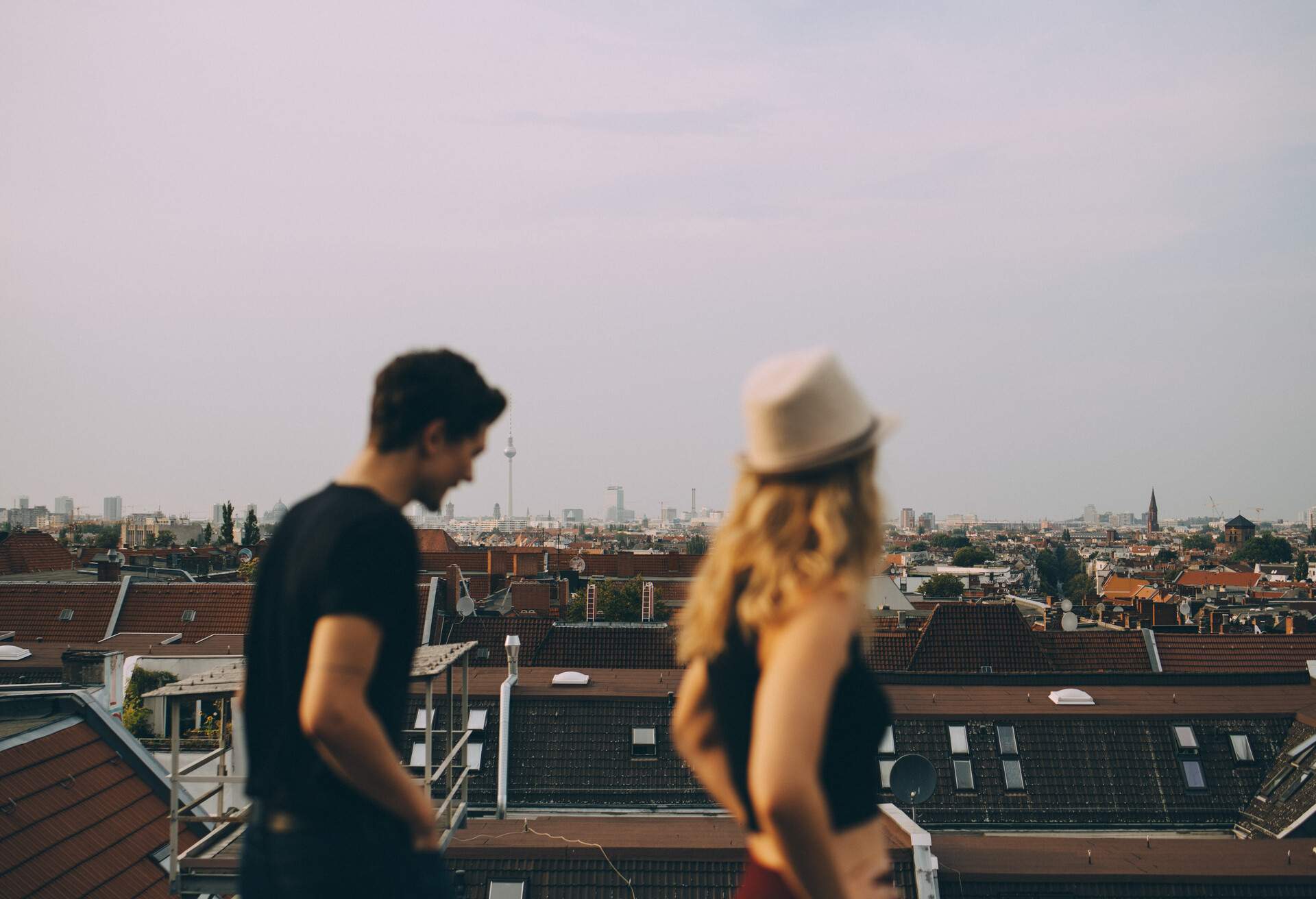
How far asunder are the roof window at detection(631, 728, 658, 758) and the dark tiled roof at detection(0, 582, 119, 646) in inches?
856

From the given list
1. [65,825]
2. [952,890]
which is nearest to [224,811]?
[65,825]

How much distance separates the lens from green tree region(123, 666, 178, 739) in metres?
21.6

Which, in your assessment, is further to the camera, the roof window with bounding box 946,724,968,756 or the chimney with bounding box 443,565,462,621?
the chimney with bounding box 443,565,462,621

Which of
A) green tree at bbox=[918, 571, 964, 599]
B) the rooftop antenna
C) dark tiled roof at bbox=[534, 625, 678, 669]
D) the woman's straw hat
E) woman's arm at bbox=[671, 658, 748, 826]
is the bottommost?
green tree at bbox=[918, 571, 964, 599]

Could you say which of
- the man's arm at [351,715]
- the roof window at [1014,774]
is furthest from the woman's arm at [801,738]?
the roof window at [1014,774]

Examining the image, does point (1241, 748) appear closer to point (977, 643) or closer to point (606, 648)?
point (977, 643)

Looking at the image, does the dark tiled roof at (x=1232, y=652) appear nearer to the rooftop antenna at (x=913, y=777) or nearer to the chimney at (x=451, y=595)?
the rooftop antenna at (x=913, y=777)

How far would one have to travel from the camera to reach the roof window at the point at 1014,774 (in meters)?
18.8

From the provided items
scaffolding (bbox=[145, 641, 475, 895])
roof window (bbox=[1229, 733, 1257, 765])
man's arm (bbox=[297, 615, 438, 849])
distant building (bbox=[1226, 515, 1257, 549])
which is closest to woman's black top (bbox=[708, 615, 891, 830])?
man's arm (bbox=[297, 615, 438, 849])

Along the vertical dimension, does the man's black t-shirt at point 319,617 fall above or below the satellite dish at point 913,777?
above

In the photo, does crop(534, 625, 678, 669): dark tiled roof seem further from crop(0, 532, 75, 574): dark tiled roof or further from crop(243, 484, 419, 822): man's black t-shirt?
crop(0, 532, 75, 574): dark tiled roof

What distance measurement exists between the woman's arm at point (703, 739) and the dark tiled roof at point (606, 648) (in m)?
24.7

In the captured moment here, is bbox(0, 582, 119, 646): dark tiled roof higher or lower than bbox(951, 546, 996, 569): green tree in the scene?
higher

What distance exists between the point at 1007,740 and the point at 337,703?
1895 cm
